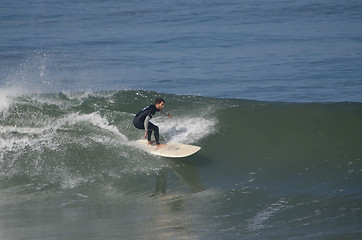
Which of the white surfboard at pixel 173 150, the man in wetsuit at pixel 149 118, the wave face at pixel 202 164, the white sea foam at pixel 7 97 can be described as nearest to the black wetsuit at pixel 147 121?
the man in wetsuit at pixel 149 118

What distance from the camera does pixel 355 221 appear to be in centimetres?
806

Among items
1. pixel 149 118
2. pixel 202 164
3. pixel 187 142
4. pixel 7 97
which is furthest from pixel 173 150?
pixel 7 97

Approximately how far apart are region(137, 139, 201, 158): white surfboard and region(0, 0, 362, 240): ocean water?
228 mm

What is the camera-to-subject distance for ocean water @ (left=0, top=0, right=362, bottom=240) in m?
8.44

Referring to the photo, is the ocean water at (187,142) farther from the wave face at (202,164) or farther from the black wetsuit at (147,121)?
the black wetsuit at (147,121)

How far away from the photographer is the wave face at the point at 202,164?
8.47 metres

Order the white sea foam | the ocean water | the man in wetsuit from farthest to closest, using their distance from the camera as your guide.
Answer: the white sea foam
the man in wetsuit
the ocean water

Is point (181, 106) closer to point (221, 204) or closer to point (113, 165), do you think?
point (113, 165)

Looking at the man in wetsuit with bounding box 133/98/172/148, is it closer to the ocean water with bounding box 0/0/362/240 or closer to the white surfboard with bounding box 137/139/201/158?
the white surfboard with bounding box 137/139/201/158

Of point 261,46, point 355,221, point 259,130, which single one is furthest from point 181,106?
point 261,46

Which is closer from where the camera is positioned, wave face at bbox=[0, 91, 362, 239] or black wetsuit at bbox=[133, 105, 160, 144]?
wave face at bbox=[0, 91, 362, 239]

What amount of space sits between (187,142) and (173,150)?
3.55 feet

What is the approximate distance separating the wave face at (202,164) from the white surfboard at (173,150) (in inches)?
8.5

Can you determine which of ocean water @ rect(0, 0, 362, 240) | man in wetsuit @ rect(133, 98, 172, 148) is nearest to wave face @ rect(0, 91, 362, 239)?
ocean water @ rect(0, 0, 362, 240)
